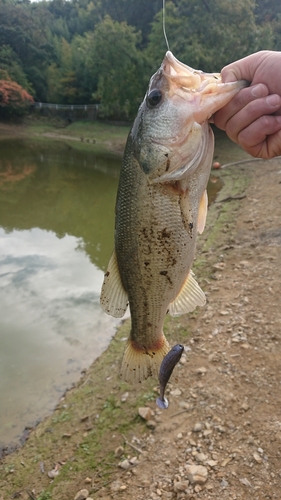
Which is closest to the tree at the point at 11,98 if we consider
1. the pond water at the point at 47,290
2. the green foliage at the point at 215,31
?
the green foliage at the point at 215,31

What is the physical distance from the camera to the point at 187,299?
86.7 inches

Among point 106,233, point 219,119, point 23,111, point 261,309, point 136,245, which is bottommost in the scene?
point 23,111

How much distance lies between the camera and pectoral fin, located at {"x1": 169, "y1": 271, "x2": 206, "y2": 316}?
219cm

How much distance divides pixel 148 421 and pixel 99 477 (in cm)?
66

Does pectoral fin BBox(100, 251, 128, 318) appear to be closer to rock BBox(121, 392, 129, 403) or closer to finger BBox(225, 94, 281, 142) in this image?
finger BBox(225, 94, 281, 142)

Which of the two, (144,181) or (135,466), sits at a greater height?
(144,181)

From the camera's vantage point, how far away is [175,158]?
179 cm

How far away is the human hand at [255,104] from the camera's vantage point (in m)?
1.88

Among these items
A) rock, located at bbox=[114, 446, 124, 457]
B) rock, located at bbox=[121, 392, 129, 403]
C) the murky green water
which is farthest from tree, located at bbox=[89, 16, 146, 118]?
rock, located at bbox=[114, 446, 124, 457]

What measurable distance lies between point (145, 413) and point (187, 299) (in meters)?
2.02

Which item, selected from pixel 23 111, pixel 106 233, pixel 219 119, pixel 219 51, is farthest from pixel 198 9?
pixel 219 119

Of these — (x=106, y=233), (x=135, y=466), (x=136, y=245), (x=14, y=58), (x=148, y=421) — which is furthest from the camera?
(x=14, y=58)

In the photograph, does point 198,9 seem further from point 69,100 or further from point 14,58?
point 14,58

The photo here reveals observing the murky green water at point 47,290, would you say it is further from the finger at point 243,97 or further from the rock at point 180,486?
the finger at point 243,97
